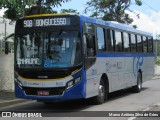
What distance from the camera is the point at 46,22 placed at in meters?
14.0

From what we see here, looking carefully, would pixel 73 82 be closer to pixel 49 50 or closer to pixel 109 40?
pixel 49 50

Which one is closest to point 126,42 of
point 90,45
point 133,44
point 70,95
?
point 133,44

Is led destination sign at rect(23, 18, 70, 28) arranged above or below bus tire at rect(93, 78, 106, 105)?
above

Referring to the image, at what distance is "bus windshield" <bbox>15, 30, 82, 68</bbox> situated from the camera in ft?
44.0

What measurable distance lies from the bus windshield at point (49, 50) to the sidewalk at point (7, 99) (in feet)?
6.95

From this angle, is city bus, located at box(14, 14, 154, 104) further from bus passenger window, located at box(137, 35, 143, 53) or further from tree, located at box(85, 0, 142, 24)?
tree, located at box(85, 0, 142, 24)

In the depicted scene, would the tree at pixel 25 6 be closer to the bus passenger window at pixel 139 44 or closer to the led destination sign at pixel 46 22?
the led destination sign at pixel 46 22

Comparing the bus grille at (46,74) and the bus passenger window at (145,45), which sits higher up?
the bus passenger window at (145,45)

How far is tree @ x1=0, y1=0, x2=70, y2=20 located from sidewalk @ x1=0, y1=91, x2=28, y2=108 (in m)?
3.32

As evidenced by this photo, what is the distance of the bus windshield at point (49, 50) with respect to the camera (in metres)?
13.4

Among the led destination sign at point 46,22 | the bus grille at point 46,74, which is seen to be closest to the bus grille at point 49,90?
the bus grille at point 46,74

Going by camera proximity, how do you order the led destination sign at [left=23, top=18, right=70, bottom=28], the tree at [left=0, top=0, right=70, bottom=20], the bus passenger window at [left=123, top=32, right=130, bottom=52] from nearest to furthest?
the led destination sign at [left=23, top=18, right=70, bottom=28] → the tree at [left=0, top=0, right=70, bottom=20] → the bus passenger window at [left=123, top=32, right=130, bottom=52]

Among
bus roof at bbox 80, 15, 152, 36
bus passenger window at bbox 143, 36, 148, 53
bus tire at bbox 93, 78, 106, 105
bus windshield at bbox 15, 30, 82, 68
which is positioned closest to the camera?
bus windshield at bbox 15, 30, 82, 68

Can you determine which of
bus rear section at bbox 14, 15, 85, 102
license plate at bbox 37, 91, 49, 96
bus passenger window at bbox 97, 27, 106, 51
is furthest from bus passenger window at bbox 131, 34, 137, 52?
license plate at bbox 37, 91, 49, 96
